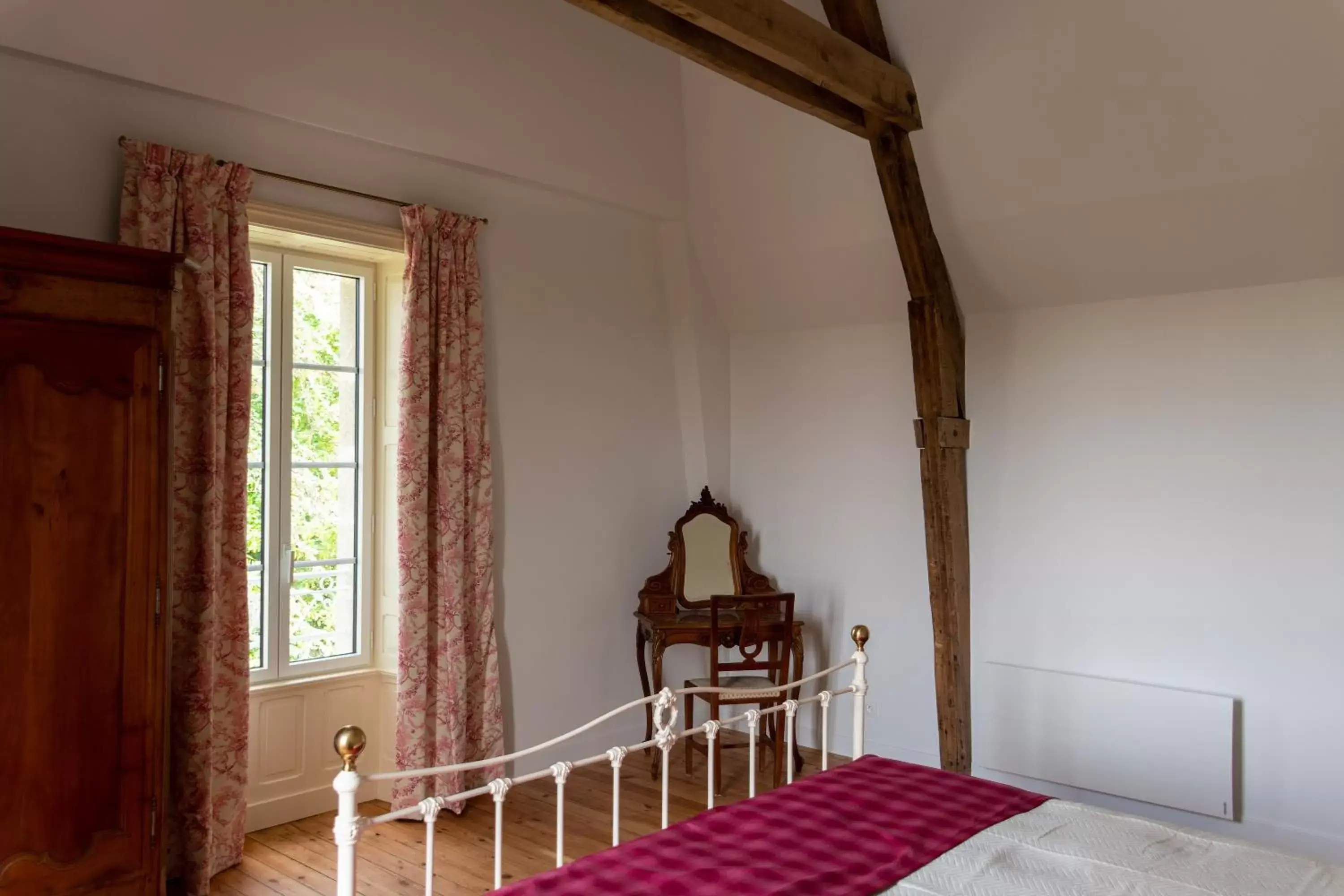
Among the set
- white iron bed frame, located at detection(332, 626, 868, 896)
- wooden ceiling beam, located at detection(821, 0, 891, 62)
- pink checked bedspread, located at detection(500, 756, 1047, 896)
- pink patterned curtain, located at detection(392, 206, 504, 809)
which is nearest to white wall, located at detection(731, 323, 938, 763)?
wooden ceiling beam, located at detection(821, 0, 891, 62)

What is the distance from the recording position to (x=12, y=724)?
2514 millimetres

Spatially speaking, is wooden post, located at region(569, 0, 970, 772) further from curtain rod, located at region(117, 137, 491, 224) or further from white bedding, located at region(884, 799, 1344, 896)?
white bedding, located at region(884, 799, 1344, 896)

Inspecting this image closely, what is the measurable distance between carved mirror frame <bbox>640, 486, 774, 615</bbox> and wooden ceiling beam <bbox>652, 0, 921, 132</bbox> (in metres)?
2.13

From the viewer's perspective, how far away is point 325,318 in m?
4.23

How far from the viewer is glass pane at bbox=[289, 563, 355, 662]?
4102 mm

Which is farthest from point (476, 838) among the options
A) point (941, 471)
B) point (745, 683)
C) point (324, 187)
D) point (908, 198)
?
point (908, 198)

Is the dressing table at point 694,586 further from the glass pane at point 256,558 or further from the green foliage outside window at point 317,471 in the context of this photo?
the glass pane at point 256,558

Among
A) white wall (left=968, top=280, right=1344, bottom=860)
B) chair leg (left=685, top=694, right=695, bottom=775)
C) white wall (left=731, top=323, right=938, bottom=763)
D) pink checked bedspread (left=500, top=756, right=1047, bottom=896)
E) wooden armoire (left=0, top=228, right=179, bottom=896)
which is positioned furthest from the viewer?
white wall (left=731, top=323, right=938, bottom=763)

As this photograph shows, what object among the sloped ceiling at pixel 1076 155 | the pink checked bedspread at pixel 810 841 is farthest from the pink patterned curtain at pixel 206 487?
the sloped ceiling at pixel 1076 155

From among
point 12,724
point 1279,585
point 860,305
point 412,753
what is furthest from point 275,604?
point 1279,585

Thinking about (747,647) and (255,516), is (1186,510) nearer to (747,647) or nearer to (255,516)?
(747,647)

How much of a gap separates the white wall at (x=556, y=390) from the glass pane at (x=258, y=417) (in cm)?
69

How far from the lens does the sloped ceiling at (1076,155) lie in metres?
3.39

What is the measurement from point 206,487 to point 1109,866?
2854 millimetres
